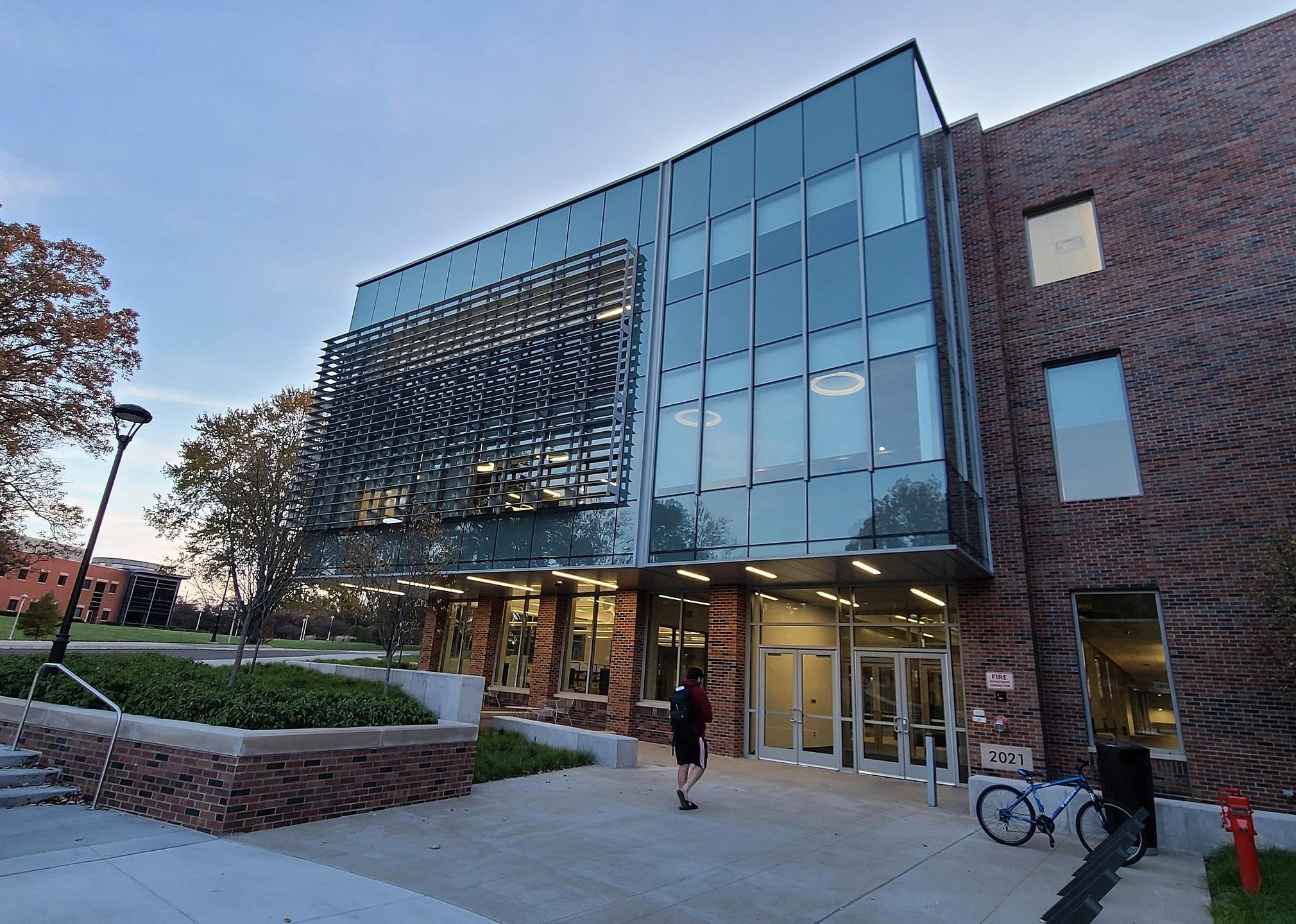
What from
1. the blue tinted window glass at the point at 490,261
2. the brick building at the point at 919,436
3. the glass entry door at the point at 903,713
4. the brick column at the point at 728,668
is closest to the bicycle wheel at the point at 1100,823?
the brick building at the point at 919,436

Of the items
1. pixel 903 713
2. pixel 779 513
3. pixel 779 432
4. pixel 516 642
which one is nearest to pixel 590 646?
pixel 516 642

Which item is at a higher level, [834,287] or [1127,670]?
[834,287]

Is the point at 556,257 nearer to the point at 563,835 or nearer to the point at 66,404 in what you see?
the point at 66,404

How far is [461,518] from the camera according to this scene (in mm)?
18484

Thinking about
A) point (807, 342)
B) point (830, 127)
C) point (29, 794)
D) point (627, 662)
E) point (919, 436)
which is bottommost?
point (29, 794)

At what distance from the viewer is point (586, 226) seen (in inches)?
765

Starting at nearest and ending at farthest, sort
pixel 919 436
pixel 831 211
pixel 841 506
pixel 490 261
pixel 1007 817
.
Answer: pixel 1007 817 < pixel 919 436 < pixel 841 506 < pixel 831 211 < pixel 490 261

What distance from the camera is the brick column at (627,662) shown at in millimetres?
16672

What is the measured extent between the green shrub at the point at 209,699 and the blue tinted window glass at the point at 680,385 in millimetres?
8470

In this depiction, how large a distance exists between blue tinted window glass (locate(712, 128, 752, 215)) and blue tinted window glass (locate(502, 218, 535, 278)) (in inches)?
246

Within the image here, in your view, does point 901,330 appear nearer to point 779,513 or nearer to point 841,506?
point 841,506

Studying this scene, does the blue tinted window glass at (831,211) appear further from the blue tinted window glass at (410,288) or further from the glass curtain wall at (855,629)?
the blue tinted window glass at (410,288)

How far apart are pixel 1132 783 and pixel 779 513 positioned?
21.3 ft

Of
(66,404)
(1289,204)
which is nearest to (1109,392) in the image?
(1289,204)
